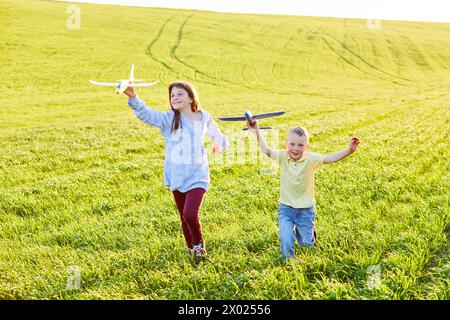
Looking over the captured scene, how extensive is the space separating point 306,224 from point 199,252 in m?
1.28

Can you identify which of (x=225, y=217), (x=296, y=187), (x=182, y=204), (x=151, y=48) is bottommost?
(x=225, y=217)

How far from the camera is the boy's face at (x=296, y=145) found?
449cm

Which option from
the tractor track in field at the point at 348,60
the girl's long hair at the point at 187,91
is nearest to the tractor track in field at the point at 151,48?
the tractor track in field at the point at 348,60

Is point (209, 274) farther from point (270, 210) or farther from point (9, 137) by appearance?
point (9, 137)

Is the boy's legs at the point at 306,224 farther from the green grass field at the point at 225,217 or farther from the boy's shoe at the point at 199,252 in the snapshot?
the boy's shoe at the point at 199,252

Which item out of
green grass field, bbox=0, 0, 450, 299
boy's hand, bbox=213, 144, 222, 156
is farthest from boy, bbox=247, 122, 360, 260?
boy's hand, bbox=213, 144, 222, 156

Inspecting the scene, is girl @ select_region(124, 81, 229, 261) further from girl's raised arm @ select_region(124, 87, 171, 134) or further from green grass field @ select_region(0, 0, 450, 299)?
green grass field @ select_region(0, 0, 450, 299)

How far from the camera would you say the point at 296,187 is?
463 cm

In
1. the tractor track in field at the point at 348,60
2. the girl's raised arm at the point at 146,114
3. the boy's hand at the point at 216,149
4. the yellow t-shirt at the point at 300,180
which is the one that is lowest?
the yellow t-shirt at the point at 300,180

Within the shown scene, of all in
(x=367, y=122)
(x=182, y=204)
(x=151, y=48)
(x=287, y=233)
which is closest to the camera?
(x=287, y=233)

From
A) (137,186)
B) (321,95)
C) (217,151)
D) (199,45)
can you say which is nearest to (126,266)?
(217,151)

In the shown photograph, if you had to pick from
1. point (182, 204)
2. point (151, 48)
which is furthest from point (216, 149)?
point (151, 48)

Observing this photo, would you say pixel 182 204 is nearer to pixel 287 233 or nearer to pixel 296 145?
pixel 287 233
